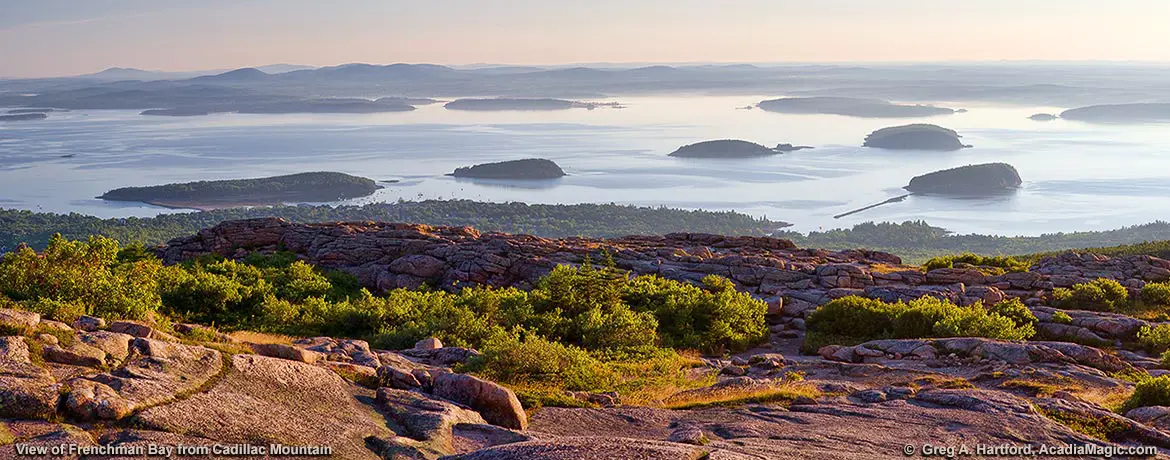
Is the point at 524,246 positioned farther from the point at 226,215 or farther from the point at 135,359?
the point at 226,215

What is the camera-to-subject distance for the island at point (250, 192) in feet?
419

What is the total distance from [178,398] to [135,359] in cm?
132

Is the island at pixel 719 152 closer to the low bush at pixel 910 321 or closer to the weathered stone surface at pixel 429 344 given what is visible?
the low bush at pixel 910 321

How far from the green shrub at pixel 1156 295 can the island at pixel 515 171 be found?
138742mm

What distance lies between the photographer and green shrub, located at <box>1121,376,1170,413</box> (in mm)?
11734

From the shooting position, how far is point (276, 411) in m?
8.47

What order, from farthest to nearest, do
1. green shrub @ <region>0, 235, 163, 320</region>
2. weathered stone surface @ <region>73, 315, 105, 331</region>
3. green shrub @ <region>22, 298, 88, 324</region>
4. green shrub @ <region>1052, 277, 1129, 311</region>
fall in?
green shrub @ <region>1052, 277, 1129, 311</region> < green shrub @ <region>0, 235, 163, 320</region> < green shrub @ <region>22, 298, 88, 324</region> < weathered stone surface @ <region>73, 315, 105, 331</region>

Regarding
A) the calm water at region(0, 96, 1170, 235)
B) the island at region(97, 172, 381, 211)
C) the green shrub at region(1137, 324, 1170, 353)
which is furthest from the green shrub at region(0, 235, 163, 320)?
the island at region(97, 172, 381, 211)

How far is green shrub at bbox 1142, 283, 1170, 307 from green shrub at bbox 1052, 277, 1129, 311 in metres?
0.41

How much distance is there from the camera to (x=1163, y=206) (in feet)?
404

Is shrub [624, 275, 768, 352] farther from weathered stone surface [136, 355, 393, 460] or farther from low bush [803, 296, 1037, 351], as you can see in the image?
weathered stone surface [136, 355, 393, 460]

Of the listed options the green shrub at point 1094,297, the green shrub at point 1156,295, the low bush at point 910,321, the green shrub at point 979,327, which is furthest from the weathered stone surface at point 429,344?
the green shrub at point 1156,295

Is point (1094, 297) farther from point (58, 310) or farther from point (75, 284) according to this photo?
point (75, 284)

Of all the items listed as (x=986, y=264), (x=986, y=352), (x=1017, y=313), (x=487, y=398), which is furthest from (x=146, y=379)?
(x=986, y=264)
